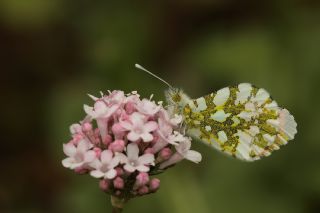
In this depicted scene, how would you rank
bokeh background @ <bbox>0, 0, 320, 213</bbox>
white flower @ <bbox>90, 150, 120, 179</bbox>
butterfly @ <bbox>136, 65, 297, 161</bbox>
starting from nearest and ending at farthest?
1. white flower @ <bbox>90, 150, 120, 179</bbox>
2. butterfly @ <bbox>136, 65, 297, 161</bbox>
3. bokeh background @ <bbox>0, 0, 320, 213</bbox>

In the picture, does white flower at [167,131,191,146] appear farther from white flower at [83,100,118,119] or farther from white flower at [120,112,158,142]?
white flower at [83,100,118,119]

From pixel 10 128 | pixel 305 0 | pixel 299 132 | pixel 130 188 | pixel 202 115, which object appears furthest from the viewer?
pixel 305 0

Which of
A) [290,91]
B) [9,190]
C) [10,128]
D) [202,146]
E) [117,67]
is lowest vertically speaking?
[9,190]

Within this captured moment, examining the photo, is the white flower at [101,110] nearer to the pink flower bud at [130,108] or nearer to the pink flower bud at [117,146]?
the pink flower bud at [130,108]

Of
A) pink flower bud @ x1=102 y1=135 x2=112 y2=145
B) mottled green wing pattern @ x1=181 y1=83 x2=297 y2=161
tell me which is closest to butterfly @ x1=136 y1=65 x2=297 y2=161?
mottled green wing pattern @ x1=181 y1=83 x2=297 y2=161

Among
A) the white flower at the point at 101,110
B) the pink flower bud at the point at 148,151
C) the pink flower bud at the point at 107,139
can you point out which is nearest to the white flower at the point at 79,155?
the pink flower bud at the point at 107,139

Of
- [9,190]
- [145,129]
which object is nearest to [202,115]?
[145,129]

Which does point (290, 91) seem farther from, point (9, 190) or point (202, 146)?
point (9, 190)
